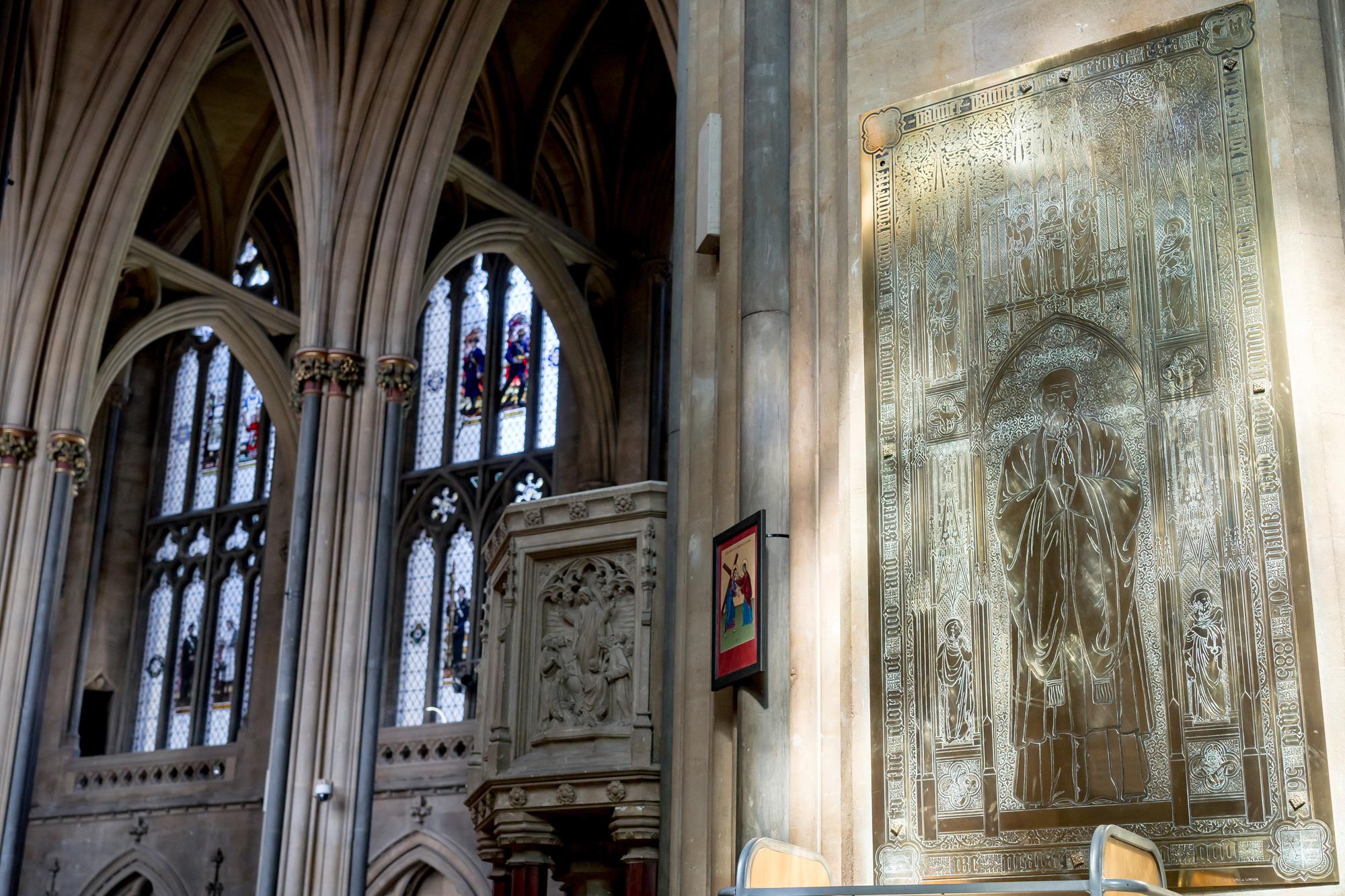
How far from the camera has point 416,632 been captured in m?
18.0

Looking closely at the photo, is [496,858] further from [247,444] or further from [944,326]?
[247,444]

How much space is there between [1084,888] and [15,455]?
12.6m

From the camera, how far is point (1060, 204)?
192 inches

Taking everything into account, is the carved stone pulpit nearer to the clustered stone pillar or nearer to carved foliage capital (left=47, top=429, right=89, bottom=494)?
the clustered stone pillar

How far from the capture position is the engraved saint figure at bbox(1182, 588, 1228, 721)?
416 cm

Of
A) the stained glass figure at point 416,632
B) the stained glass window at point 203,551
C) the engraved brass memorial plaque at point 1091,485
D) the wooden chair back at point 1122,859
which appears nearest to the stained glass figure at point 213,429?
the stained glass window at point 203,551

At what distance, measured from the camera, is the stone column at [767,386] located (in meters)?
4.70

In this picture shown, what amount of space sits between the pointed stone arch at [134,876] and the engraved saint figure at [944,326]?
1528cm

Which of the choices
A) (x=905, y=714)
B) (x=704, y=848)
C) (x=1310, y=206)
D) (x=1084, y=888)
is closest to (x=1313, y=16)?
(x=1310, y=206)

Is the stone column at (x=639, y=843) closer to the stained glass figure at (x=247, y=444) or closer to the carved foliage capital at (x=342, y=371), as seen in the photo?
the carved foliage capital at (x=342, y=371)

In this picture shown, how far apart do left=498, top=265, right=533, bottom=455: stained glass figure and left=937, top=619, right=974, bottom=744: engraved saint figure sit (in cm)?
1365

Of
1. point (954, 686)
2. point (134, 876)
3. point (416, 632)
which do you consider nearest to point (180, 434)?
point (416, 632)

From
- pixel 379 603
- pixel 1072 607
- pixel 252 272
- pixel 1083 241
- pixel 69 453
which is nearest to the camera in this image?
pixel 1072 607

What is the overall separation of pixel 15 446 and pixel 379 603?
154 inches
